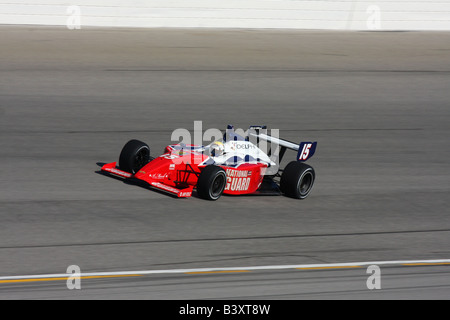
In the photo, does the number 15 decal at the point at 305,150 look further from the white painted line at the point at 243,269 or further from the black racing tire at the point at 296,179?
the white painted line at the point at 243,269

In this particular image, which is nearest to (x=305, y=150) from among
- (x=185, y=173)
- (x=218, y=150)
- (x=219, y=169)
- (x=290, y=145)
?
(x=290, y=145)

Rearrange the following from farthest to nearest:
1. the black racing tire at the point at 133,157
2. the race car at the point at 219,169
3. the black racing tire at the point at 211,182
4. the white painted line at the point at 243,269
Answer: the black racing tire at the point at 133,157, the race car at the point at 219,169, the black racing tire at the point at 211,182, the white painted line at the point at 243,269

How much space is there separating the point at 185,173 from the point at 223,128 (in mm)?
4103

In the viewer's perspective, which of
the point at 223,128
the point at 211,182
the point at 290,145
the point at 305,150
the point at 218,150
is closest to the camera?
the point at 211,182

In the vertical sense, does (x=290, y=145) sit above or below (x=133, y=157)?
above

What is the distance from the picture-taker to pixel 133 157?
1084 centimetres

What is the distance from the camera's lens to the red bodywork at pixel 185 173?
409 inches

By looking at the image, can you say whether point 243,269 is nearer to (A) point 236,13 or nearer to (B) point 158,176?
(B) point 158,176

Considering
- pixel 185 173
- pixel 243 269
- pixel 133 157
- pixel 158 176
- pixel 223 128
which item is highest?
pixel 223 128

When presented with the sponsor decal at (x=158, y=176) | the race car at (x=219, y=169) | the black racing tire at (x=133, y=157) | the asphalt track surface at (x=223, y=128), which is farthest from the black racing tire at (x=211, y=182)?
the black racing tire at (x=133, y=157)

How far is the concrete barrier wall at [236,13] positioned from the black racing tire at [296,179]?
10802 mm

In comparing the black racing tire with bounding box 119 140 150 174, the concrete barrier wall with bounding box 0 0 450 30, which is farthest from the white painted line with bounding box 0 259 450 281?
the concrete barrier wall with bounding box 0 0 450 30

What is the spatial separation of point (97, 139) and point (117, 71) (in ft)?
15.4
